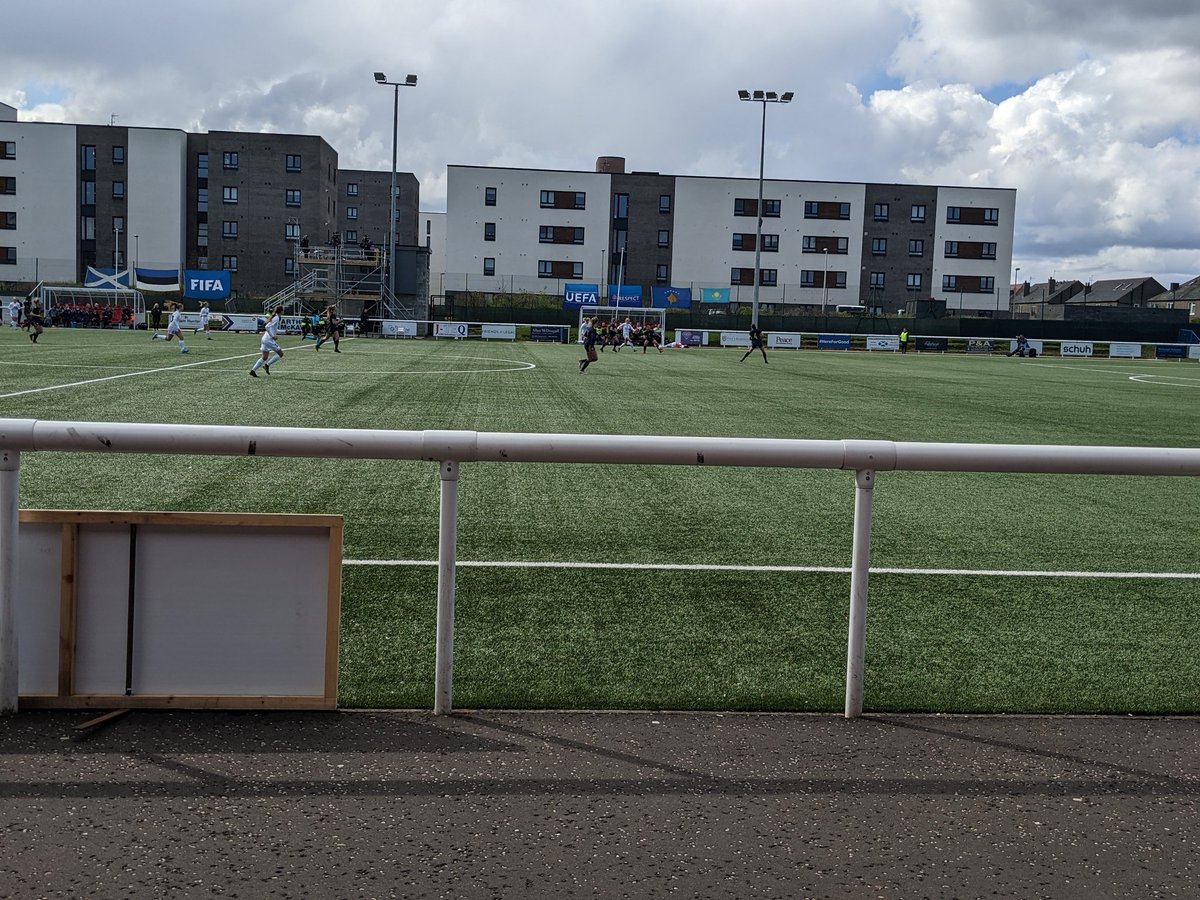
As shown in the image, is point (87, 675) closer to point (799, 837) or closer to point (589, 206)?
point (799, 837)

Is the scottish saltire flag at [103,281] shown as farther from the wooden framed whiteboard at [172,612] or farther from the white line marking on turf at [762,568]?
the wooden framed whiteboard at [172,612]

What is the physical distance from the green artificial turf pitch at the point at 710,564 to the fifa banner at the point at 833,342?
54.8 metres

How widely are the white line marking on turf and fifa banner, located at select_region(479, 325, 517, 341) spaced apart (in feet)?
212

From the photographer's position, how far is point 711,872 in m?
3.51

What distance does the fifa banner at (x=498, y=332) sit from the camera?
2864 inches

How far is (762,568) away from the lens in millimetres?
8328

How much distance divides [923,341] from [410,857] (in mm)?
77320

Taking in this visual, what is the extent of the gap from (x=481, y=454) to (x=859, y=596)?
163 centimetres

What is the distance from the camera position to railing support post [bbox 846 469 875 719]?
16.3ft

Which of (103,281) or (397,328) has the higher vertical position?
(103,281)

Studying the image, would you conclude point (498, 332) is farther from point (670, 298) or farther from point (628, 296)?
point (670, 298)

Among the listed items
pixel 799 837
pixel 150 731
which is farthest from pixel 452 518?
pixel 799 837

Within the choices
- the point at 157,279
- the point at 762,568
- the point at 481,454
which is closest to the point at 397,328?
the point at 157,279

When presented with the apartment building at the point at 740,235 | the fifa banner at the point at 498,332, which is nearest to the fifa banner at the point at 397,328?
the fifa banner at the point at 498,332
